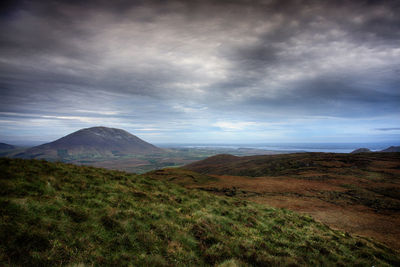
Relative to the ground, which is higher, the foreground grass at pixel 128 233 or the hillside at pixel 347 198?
the foreground grass at pixel 128 233

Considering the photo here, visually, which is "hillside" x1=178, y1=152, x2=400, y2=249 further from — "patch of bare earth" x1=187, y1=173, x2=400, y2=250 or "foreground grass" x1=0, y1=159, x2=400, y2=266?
"foreground grass" x1=0, y1=159, x2=400, y2=266

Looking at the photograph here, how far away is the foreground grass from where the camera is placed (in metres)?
5.65

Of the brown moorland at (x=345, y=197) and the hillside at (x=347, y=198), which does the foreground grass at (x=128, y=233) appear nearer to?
the brown moorland at (x=345, y=197)

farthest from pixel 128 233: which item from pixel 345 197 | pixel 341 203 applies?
pixel 345 197

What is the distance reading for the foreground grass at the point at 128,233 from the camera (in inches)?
223

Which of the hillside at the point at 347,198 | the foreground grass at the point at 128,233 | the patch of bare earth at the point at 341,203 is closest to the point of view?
the foreground grass at the point at 128,233

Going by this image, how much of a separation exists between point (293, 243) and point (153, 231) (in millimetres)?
7864

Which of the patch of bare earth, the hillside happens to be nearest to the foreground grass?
the patch of bare earth

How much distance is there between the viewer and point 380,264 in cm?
909

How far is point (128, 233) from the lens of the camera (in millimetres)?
7285

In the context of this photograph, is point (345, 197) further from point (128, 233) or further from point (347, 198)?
point (128, 233)

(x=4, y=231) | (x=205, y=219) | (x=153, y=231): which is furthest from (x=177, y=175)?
(x=4, y=231)

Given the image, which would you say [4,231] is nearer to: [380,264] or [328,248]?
[328,248]

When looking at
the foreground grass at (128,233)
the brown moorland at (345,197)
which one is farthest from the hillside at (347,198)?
the foreground grass at (128,233)
